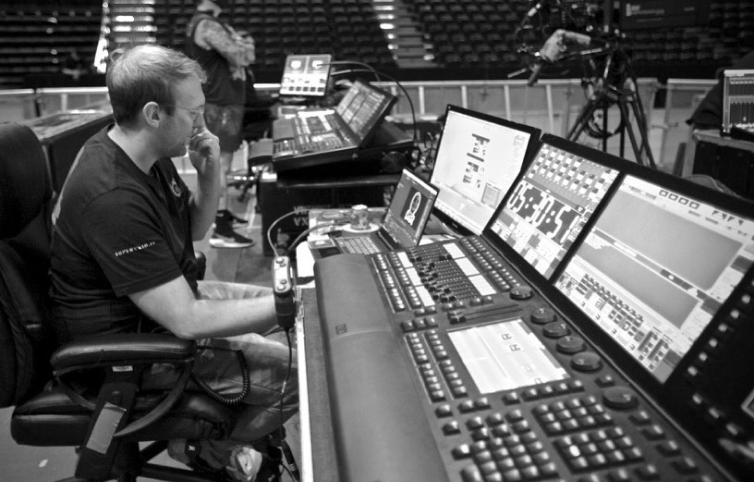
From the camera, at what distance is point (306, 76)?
4.34m

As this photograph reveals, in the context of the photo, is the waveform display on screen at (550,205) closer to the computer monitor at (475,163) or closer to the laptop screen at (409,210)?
the computer monitor at (475,163)

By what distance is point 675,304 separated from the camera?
0.71m

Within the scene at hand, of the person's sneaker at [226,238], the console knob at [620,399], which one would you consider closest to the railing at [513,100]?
the person's sneaker at [226,238]

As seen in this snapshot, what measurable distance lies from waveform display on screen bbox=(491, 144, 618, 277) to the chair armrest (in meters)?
0.73

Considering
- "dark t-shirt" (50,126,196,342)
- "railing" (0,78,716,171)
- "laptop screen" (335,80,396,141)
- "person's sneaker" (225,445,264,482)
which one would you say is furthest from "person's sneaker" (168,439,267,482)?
"railing" (0,78,716,171)

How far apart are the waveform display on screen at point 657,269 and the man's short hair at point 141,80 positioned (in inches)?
39.5

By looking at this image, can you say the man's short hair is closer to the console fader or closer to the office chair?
the office chair

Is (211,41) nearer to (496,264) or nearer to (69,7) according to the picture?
(496,264)

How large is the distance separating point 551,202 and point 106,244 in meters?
0.92

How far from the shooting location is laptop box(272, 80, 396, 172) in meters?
2.12

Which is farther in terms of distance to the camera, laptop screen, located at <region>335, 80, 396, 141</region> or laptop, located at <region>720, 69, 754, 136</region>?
laptop, located at <region>720, 69, 754, 136</region>

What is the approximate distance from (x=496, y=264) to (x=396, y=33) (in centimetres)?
1093

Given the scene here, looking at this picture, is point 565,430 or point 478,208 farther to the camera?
point 478,208

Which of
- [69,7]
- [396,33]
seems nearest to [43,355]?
[396,33]
